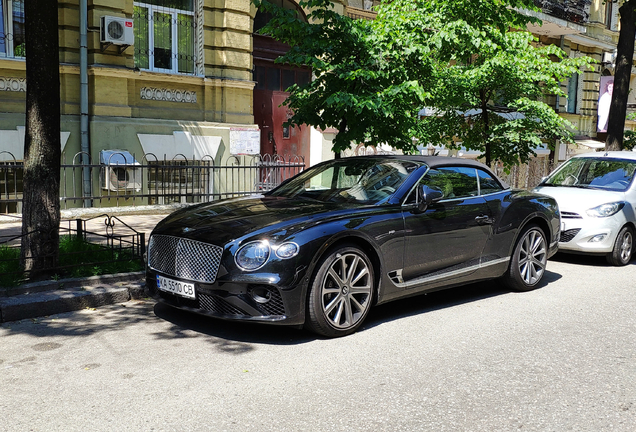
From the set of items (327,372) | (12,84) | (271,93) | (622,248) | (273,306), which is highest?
(271,93)

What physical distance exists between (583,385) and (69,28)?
1229 centimetres

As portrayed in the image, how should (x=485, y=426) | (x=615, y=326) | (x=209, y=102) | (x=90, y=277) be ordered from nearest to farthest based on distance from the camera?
1. (x=485, y=426)
2. (x=615, y=326)
3. (x=90, y=277)
4. (x=209, y=102)

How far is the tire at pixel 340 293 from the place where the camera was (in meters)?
5.36

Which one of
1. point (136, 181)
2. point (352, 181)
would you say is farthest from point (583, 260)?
point (136, 181)

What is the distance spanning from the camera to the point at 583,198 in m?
9.66

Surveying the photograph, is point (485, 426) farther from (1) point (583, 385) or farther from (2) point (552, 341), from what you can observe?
(2) point (552, 341)

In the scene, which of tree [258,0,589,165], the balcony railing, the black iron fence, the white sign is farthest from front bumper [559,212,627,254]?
the balcony railing

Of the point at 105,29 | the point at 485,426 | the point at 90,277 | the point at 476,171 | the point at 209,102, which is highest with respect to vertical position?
the point at 105,29

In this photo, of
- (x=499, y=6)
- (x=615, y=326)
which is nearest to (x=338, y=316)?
(x=615, y=326)

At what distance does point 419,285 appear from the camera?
6.23 metres

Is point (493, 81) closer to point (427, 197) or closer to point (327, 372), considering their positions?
point (427, 197)

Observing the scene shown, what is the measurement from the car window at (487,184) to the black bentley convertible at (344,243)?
0.02 meters

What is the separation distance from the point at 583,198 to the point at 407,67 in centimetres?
323

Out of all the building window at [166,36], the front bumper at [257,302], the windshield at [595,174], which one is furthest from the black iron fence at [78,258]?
the building window at [166,36]
